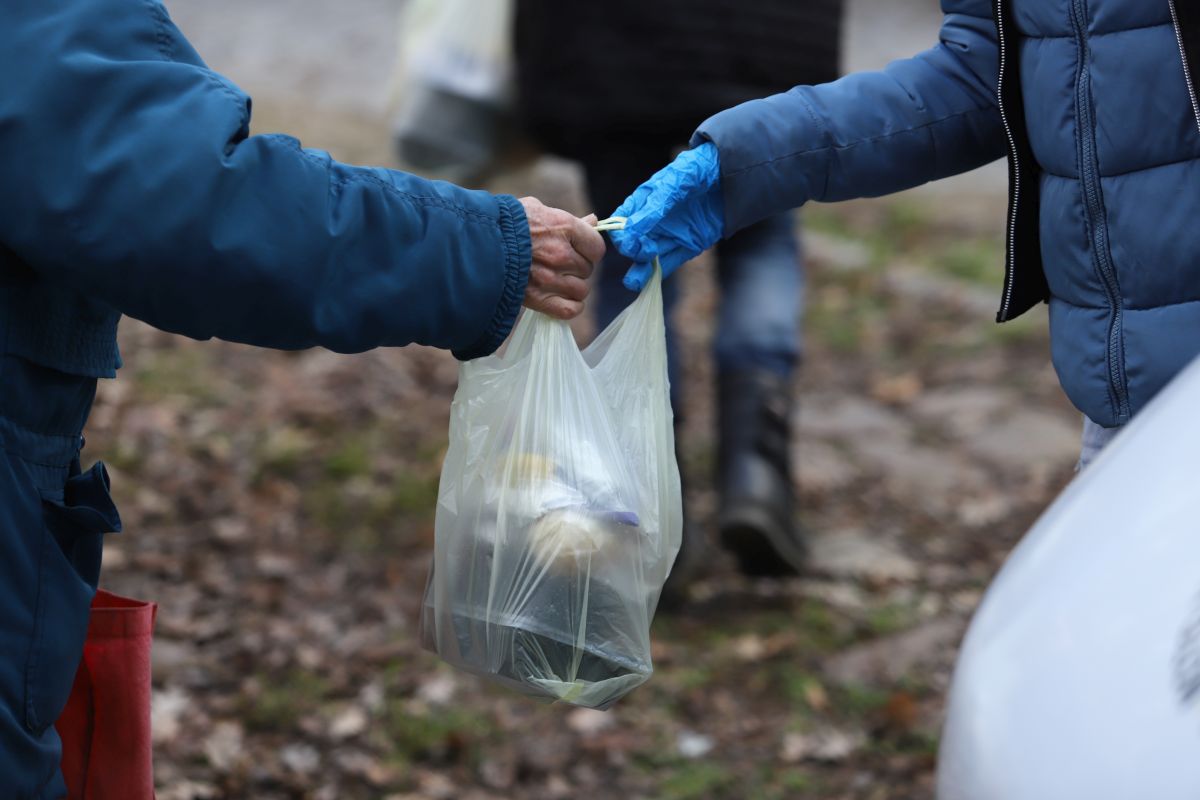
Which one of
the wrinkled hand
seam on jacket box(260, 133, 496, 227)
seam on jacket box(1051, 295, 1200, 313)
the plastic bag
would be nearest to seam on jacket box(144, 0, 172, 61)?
seam on jacket box(260, 133, 496, 227)

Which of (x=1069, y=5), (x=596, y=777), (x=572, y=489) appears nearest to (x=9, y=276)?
(x=572, y=489)

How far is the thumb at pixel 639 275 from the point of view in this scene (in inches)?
Result: 82.4

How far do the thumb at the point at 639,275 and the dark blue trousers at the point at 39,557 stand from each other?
2.54ft

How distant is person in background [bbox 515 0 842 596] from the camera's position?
3639 millimetres

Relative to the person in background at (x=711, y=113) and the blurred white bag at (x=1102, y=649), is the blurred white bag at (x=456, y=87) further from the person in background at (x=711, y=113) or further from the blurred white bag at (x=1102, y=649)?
the blurred white bag at (x=1102, y=649)

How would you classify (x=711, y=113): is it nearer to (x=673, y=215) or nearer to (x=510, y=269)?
(x=673, y=215)

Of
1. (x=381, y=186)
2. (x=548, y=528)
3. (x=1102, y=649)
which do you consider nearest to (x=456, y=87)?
(x=548, y=528)

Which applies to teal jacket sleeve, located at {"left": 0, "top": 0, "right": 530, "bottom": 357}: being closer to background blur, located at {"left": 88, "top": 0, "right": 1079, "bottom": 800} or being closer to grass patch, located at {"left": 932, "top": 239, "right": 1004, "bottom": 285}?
background blur, located at {"left": 88, "top": 0, "right": 1079, "bottom": 800}

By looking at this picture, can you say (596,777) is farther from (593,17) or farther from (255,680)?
(593,17)

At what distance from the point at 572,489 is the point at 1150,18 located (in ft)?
3.15

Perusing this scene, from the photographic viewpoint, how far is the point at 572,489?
195 cm

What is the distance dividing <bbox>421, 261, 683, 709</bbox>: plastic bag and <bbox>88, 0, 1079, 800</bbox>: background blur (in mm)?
1110

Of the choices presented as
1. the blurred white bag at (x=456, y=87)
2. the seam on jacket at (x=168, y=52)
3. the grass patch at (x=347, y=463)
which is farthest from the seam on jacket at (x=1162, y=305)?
the grass patch at (x=347, y=463)

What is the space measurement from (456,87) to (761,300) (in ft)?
3.47
